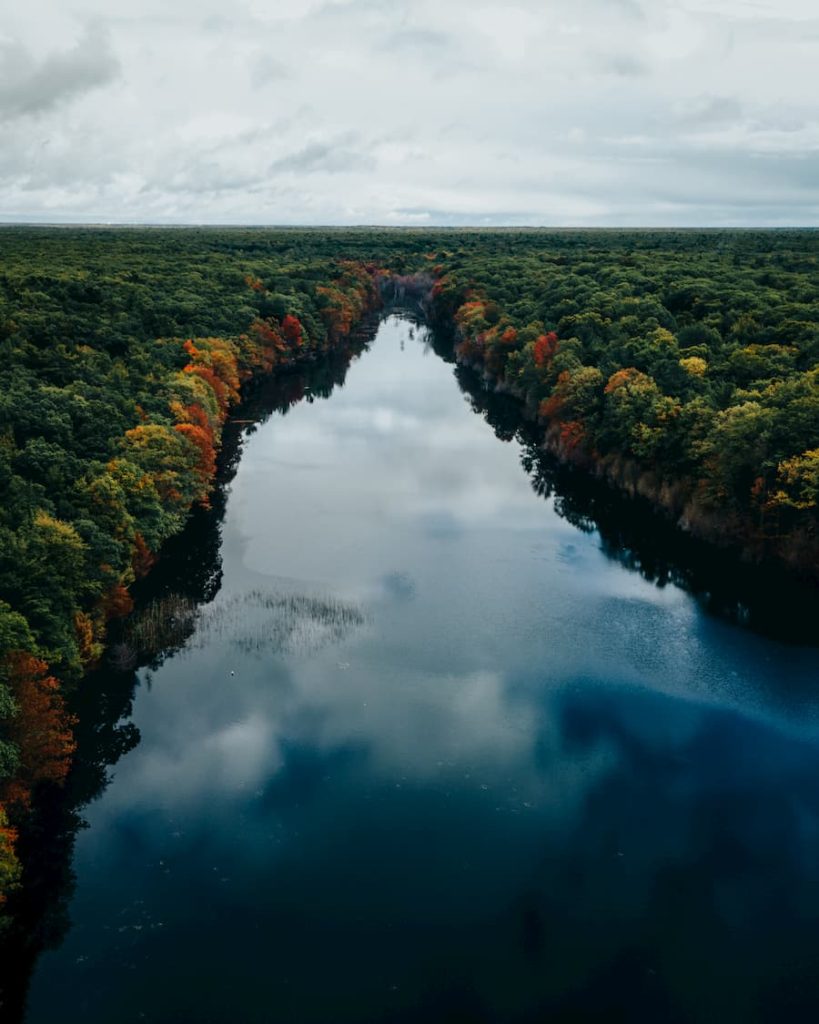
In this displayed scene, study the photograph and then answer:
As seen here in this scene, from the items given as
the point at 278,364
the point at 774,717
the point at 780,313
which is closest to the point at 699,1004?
the point at 774,717

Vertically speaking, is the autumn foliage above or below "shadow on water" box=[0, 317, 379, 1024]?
above

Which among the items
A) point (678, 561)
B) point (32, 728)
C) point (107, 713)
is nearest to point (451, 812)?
point (32, 728)

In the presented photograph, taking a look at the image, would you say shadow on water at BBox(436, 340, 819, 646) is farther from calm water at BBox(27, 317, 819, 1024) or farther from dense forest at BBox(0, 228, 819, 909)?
calm water at BBox(27, 317, 819, 1024)

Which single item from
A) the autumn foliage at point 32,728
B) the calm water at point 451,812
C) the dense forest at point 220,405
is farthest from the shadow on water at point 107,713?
the autumn foliage at point 32,728

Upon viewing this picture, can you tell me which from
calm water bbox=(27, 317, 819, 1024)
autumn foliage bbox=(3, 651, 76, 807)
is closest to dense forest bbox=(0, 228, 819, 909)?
autumn foliage bbox=(3, 651, 76, 807)

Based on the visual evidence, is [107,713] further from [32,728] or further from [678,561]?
[678,561]

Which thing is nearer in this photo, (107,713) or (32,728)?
(32,728)

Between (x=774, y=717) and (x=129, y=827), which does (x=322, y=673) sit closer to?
(x=129, y=827)
